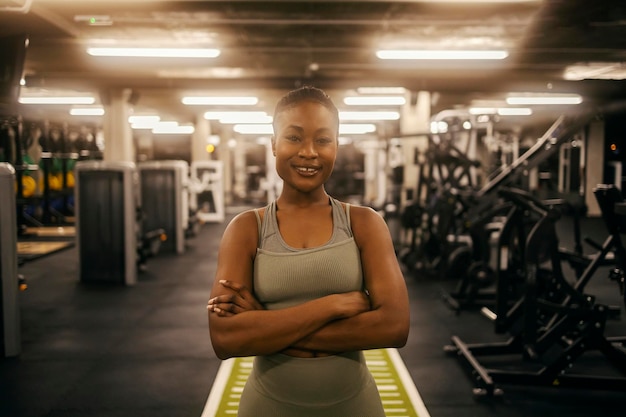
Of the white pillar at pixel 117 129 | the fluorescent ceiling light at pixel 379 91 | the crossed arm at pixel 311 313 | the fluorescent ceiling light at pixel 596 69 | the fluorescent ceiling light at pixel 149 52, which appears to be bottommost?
the crossed arm at pixel 311 313

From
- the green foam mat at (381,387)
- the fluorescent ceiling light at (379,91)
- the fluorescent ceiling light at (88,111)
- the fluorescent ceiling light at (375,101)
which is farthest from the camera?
the fluorescent ceiling light at (88,111)

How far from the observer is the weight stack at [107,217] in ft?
21.2

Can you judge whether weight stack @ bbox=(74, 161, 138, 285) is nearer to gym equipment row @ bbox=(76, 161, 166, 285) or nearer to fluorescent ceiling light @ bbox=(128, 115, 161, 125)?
gym equipment row @ bbox=(76, 161, 166, 285)

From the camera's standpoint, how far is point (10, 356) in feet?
13.2

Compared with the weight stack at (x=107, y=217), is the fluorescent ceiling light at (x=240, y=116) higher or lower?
higher

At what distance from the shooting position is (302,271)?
112 centimetres

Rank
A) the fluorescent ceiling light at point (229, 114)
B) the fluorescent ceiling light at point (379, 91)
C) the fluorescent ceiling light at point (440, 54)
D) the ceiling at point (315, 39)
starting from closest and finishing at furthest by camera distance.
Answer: the ceiling at point (315, 39), the fluorescent ceiling light at point (440, 54), the fluorescent ceiling light at point (379, 91), the fluorescent ceiling light at point (229, 114)

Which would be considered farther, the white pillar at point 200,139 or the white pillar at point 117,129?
the white pillar at point 200,139

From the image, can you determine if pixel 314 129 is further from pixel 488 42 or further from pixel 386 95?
pixel 386 95

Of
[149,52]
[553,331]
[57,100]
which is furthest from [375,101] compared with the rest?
[553,331]

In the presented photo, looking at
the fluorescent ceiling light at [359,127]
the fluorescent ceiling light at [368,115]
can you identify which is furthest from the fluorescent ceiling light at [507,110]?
the fluorescent ceiling light at [359,127]

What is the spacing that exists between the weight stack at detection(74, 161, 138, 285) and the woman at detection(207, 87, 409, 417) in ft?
18.4

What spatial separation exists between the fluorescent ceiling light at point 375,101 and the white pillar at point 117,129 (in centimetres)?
419

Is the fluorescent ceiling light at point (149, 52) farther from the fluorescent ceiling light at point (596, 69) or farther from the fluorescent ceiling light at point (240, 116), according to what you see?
the fluorescent ceiling light at point (240, 116)
